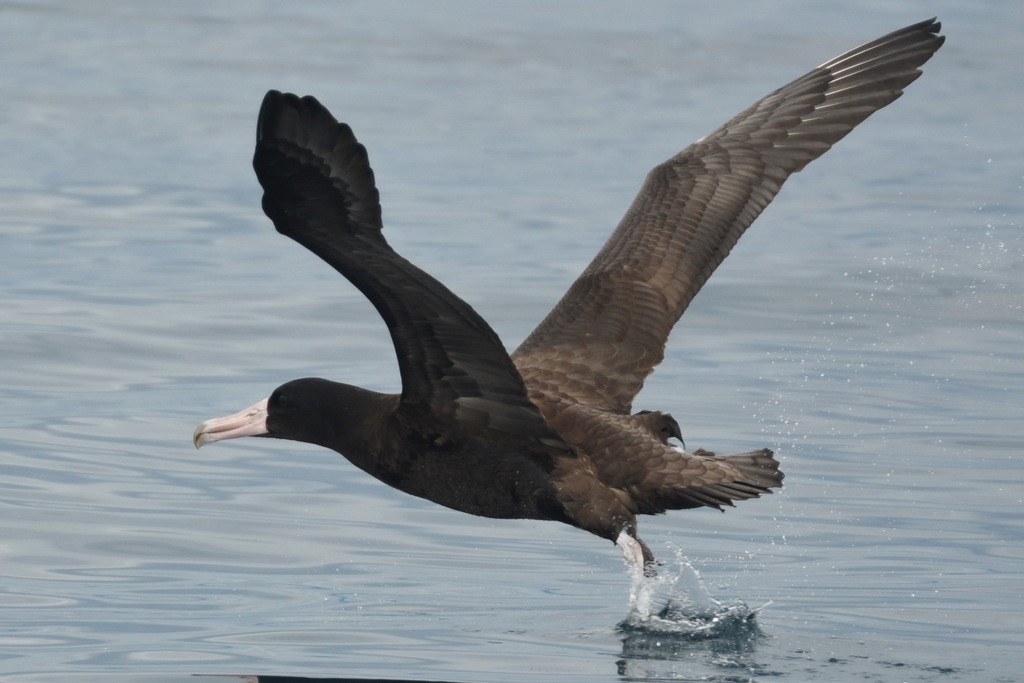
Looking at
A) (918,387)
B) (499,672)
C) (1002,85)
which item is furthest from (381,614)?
(1002,85)

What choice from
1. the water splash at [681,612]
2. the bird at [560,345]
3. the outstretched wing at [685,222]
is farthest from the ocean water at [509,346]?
the outstretched wing at [685,222]

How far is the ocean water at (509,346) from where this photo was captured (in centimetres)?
875

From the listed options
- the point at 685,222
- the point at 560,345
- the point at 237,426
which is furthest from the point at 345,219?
the point at 685,222

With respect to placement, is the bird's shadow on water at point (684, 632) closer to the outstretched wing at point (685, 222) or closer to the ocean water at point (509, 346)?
the ocean water at point (509, 346)

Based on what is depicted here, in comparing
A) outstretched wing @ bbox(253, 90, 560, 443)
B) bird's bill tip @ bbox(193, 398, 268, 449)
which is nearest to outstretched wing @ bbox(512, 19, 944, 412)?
bird's bill tip @ bbox(193, 398, 268, 449)

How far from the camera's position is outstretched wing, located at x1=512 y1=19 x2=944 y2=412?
947cm

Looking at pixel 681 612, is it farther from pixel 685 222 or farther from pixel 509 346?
pixel 509 346

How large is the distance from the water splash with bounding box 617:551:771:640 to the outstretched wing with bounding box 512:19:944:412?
0.90 metres

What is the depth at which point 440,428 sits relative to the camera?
8258mm

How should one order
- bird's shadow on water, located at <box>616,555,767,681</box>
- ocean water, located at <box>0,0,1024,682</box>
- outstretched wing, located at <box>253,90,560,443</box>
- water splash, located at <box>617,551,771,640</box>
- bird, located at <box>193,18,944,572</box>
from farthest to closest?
1. ocean water, located at <box>0,0,1024,682</box>
2. water splash, located at <box>617,551,771,640</box>
3. bird's shadow on water, located at <box>616,555,767,681</box>
4. bird, located at <box>193,18,944,572</box>
5. outstretched wing, located at <box>253,90,560,443</box>

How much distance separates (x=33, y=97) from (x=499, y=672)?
1913 centimetres

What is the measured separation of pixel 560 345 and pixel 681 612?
1455 millimetres

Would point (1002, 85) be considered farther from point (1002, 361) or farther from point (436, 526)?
point (436, 526)

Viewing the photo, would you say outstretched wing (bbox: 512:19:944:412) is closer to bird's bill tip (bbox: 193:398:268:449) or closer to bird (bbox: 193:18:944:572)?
bird (bbox: 193:18:944:572)
